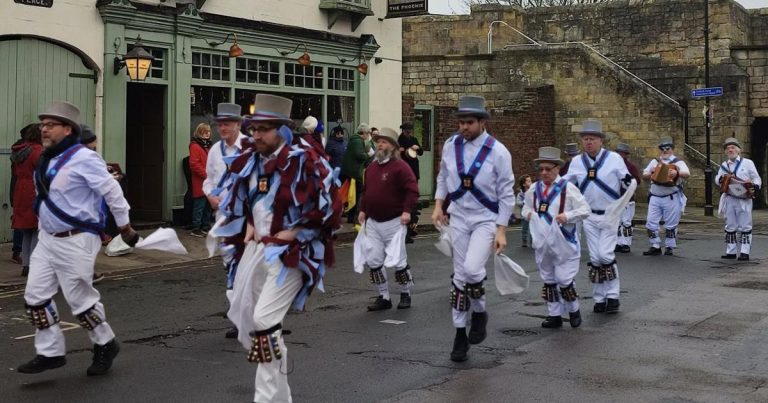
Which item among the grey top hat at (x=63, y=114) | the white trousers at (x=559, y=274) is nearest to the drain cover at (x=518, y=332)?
the white trousers at (x=559, y=274)

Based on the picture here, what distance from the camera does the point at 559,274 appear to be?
9445 mm

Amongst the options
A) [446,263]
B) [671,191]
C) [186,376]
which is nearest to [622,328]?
[186,376]

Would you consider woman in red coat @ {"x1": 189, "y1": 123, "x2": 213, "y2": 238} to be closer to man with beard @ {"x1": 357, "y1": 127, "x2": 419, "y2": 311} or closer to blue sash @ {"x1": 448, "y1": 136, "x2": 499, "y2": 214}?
man with beard @ {"x1": 357, "y1": 127, "x2": 419, "y2": 311}

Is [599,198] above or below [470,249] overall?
above

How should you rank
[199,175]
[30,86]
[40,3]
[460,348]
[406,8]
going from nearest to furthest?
[460,348], [40,3], [30,86], [199,175], [406,8]

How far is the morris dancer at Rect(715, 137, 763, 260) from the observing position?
1564 cm

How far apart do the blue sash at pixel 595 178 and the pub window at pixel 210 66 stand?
9.60 m

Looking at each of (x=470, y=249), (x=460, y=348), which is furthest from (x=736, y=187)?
(x=460, y=348)

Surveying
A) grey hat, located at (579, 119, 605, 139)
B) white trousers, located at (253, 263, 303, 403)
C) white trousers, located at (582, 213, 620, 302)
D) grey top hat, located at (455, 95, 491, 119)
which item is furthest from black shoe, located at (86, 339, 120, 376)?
grey hat, located at (579, 119, 605, 139)

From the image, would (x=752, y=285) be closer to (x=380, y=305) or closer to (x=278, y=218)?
(x=380, y=305)

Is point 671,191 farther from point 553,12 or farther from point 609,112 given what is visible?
point 553,12

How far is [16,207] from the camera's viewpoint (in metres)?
12.4

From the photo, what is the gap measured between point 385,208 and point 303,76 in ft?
35.3

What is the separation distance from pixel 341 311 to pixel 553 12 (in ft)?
82.4
